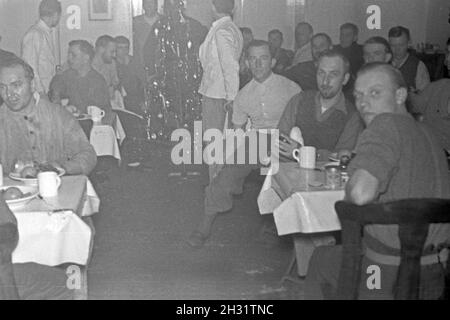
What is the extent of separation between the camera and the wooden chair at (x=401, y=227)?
129cm

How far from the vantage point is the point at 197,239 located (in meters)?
2.78

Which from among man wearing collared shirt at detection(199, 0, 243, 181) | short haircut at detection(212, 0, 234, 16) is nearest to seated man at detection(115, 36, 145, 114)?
man wearing collared shirt at detection(199, 0, 243, 181)

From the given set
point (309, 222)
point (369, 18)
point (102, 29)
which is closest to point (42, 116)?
point (309, 222)

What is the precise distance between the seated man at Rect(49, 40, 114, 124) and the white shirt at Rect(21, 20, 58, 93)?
0.11 m

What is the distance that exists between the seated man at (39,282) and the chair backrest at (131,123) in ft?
8.81

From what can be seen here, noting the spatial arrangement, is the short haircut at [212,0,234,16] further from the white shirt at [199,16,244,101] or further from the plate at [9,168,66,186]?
the plate at [9,168,66,186]

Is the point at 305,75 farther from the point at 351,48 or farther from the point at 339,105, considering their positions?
the point at 339,105

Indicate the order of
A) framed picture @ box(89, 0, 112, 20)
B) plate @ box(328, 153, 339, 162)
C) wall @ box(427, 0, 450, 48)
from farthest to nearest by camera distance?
wall @ box(427, 0, 450, 48) → framed picture @ box(89, 0, 112, 20) → plate @ box(328, 153, 339, 162)

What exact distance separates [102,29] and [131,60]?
50 cm

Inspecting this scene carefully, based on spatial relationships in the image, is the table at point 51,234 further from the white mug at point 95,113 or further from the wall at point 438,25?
the wall at point 438,25

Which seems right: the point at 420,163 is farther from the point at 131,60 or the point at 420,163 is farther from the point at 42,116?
the point at 131,60

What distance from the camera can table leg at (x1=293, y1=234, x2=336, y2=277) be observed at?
2176 mm

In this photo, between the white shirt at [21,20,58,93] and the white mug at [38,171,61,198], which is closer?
the white mug at [38,171,61,198]

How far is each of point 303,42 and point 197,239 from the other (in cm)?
282
